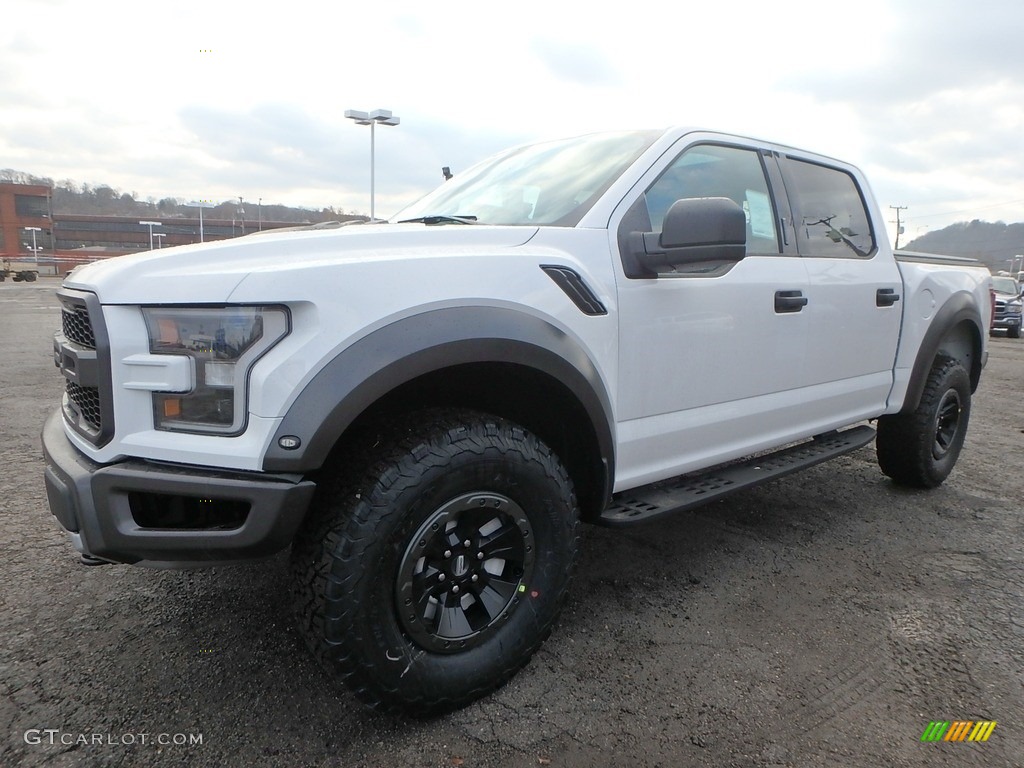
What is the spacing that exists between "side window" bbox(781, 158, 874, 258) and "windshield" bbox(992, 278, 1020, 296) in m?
20.1

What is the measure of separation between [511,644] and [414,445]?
735 mm

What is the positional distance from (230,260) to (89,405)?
0.61m

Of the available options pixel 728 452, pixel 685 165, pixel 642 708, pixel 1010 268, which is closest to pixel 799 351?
pixel 728 452

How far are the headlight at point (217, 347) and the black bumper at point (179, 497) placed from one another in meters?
0.14

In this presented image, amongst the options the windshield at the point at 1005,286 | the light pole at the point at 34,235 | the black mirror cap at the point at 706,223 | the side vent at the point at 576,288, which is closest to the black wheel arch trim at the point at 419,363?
the side vent at the point at 576,288

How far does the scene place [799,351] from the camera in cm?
311

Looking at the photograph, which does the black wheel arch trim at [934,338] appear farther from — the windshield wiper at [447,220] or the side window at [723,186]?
the windshield wiper at [447,220]

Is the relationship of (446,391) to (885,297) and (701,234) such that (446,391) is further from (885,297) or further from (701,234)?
(885,297)

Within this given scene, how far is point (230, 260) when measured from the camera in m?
1.78

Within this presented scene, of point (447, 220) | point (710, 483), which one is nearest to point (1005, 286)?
point (710, 483)

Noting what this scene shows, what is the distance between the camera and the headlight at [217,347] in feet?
5.48

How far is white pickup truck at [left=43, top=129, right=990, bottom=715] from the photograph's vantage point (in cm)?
167

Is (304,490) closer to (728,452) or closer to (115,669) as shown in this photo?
(115,669)

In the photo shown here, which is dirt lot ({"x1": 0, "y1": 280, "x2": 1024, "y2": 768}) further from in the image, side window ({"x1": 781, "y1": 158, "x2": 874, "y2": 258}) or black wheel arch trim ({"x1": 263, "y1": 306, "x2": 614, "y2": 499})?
side window ({"x1": 781, "y1": 158, "x2": 874, "y2": 258})
